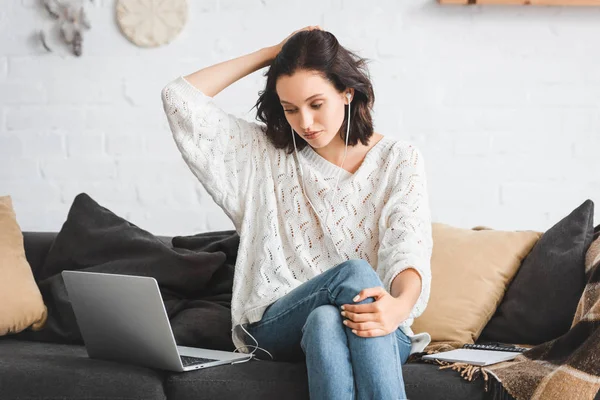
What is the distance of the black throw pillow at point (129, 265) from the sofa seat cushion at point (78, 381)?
390 millimetres

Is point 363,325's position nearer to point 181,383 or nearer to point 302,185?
point 181,383

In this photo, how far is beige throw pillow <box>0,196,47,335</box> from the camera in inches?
90.4

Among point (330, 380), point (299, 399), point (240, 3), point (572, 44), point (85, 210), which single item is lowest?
point (299, 399)

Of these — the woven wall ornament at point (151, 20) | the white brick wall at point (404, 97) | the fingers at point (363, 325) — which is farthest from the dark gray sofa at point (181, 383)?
the woven wall ornament at point (151, 20)

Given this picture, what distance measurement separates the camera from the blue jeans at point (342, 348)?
1.65 meters

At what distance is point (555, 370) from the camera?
6.16 feet

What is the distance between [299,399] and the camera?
1.86 m

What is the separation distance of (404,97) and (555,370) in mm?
1226

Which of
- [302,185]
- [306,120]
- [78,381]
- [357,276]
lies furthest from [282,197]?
[78,381]

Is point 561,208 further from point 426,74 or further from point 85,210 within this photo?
point 85,210

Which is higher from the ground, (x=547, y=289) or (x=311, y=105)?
(x=311, y=105)

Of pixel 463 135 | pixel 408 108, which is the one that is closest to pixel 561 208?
pixel 463 135

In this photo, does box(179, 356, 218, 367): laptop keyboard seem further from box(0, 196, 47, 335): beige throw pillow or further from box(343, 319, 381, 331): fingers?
box(0, 196, 47, 335): beige throw pillow

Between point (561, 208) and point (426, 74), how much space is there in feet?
2.09
